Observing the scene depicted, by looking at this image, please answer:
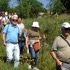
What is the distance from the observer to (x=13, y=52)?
11.4 m

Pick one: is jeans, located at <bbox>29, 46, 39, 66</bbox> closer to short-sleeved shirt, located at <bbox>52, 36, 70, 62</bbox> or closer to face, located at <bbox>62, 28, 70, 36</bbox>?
short-sleeved shirt, located at <bbox>52, 36, 70, 62</bbox>

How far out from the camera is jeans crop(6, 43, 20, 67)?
36.8 ft

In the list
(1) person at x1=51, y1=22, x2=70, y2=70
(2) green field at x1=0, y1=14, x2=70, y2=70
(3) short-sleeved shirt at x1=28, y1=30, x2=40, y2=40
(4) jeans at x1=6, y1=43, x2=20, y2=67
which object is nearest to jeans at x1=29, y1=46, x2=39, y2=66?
(2) green field at x1=0, y1=14, x2=70, y2=70

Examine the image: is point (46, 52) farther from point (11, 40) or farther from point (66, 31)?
point (66, 31)

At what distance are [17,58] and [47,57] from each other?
1.09m

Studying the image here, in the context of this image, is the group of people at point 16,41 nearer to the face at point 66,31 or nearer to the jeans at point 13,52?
the jeans at point 13,52

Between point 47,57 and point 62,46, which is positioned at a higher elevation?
point 62,46

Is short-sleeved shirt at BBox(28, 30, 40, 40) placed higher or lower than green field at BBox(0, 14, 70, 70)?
higher

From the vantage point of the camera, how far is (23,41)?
1312 cm

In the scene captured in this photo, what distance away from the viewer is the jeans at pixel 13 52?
11.2 meters

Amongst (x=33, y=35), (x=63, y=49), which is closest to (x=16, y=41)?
(x=33, y=35)

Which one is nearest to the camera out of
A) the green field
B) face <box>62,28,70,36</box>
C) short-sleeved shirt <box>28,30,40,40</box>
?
face <box>62,28,70,36</box>

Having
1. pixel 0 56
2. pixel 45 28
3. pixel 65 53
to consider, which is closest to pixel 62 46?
pixel 65 53

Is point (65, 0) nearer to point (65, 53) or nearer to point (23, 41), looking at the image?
point (23, 41)
